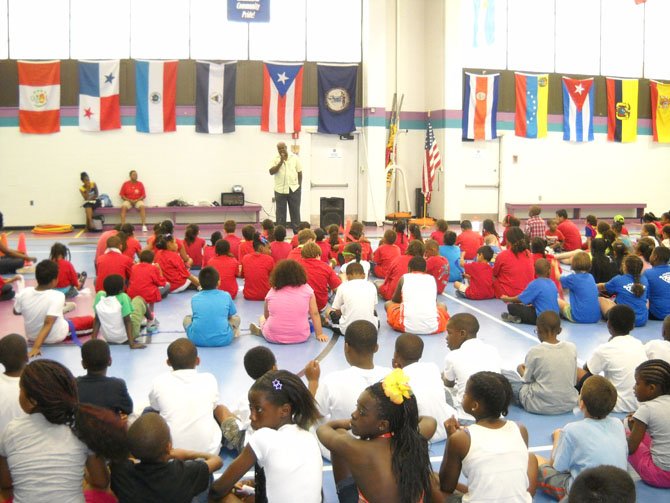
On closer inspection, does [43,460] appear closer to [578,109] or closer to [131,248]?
[131,248]

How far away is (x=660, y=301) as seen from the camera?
9.02m

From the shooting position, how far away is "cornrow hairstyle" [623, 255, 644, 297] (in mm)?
8547

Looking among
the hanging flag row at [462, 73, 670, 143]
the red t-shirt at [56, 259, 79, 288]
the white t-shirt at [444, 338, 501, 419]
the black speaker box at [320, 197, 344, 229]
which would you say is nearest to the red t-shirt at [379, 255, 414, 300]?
the white t-shirt at [444, 338, 501, 419]

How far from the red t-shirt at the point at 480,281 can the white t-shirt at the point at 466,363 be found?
4802 mm

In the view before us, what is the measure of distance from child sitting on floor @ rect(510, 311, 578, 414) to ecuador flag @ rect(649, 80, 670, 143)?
736 inches

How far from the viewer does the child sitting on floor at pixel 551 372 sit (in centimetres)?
566

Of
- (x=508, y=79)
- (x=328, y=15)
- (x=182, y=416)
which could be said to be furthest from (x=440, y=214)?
(x=182, y=416)

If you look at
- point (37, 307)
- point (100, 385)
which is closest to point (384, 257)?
point (37, 307)

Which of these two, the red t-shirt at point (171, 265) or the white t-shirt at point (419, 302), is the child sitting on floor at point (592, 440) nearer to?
the white t-shirt at point (419, 302)

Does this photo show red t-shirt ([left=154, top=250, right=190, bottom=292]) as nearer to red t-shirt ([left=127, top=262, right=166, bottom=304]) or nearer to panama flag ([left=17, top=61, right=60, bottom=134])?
red t-shirt ([left=127, top=262, right=166, bottom=304])

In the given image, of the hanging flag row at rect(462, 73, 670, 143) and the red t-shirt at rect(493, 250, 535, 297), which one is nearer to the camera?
the red t-shirt at rect(493, 250, 535, 297)

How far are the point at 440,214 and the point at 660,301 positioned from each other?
38.6 feet

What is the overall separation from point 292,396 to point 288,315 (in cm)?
420

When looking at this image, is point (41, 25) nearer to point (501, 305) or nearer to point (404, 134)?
point (404, 134)
